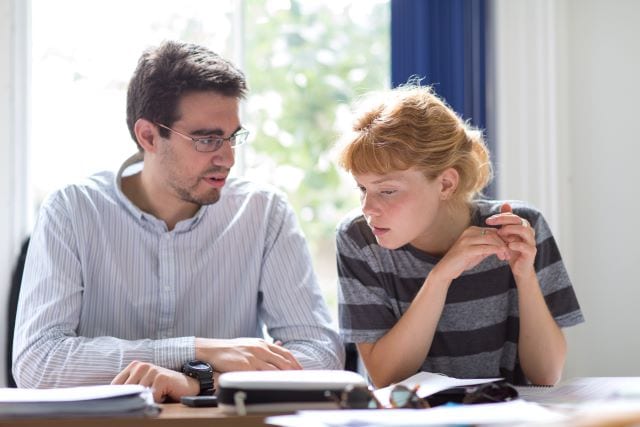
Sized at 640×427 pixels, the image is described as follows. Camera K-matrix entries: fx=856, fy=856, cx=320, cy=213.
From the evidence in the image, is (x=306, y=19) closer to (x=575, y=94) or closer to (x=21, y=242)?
(x=575, y=94)

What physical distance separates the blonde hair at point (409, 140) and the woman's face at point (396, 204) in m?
0.02

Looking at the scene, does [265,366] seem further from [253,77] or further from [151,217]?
[253,77]

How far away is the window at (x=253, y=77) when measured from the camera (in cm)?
268

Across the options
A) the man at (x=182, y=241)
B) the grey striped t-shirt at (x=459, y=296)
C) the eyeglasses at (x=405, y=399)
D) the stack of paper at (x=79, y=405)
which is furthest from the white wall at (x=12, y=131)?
the eyeglasses at (x=405, y=399)

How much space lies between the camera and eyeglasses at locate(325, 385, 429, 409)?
1221mm

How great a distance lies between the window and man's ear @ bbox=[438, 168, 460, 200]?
0.45 m

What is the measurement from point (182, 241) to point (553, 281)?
2.74ft

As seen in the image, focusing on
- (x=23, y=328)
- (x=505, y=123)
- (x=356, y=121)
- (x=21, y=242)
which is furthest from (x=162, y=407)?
(x=505, y=123)

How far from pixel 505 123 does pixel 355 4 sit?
0.76 m

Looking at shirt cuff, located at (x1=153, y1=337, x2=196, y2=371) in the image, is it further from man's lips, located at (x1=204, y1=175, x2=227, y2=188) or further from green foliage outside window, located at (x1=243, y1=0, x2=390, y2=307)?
green foliage outside window, located at (x1=243, y1=0, x2=390, y2=307)

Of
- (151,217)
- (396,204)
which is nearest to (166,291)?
(151,217)

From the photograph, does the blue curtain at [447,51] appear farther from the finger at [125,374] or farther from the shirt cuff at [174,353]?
the finger at [125,374]

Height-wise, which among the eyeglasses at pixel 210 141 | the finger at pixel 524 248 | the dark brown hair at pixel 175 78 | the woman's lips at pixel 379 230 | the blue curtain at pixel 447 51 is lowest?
the finger at pixel 524 248

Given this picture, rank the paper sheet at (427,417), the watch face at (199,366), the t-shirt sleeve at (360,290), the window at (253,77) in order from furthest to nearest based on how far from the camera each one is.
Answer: the window at (253,77) < the t-shirt sleeve at (360,290) < the watch face at (199,366) < the paper sheet at (427,417)
